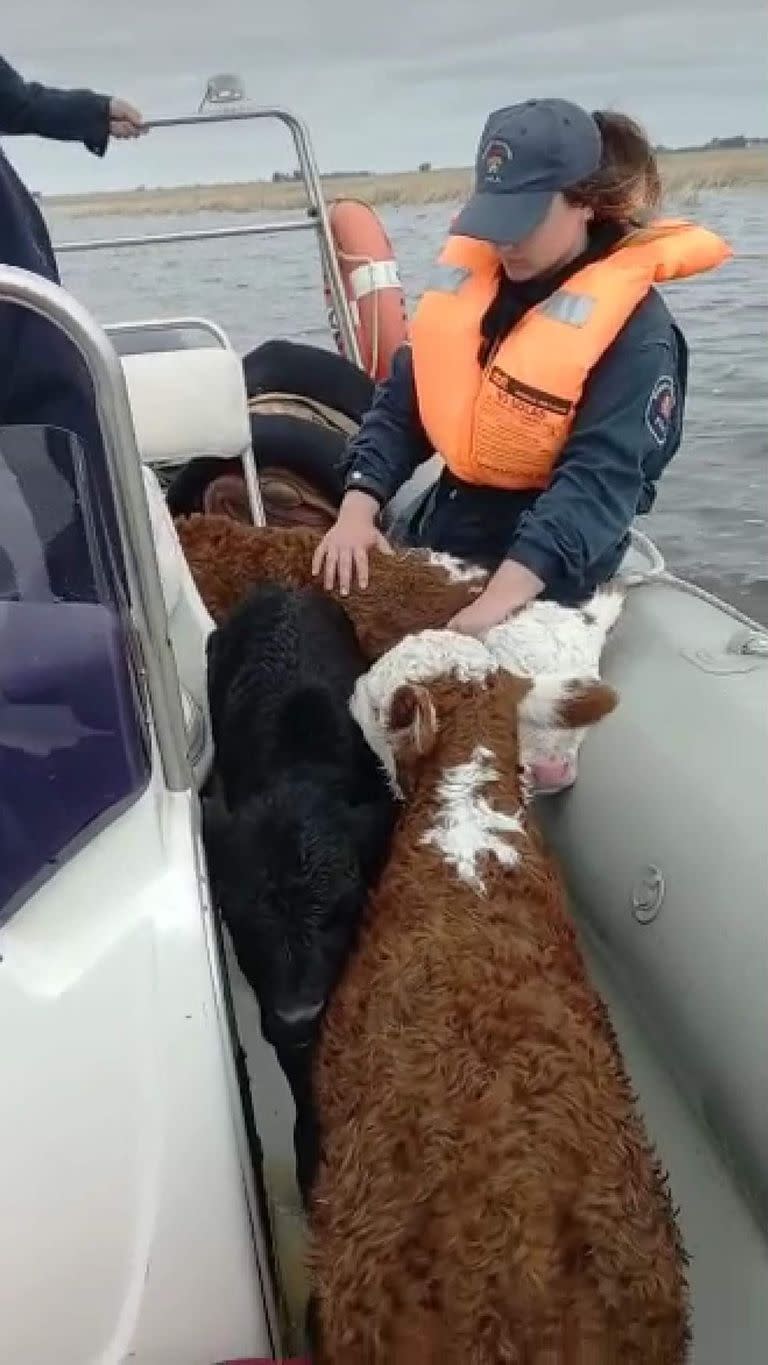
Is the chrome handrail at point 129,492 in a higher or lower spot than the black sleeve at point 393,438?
higher

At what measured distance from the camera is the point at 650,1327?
3.06ft

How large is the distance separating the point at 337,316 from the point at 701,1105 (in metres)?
2.18

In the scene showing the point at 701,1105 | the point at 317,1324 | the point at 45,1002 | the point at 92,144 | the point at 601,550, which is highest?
the point at 92,144

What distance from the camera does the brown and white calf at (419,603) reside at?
144 cm

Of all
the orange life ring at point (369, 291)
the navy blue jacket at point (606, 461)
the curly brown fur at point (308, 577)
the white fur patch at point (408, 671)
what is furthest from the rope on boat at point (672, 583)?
the orange life ring at point (369, 291)

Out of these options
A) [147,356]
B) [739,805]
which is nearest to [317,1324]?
[739,805]

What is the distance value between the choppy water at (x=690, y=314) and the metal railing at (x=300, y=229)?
44cm

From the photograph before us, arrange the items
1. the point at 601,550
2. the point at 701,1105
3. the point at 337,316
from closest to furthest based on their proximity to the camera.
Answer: the point at 701,1105 → the point at 601,550 → the point at 337,316

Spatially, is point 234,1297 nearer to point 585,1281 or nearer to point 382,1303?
point 382,1303

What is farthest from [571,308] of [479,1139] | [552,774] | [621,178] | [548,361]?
[479,1139]

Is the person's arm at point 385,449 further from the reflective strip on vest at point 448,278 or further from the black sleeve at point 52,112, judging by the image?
the black sleeve at point 52,112

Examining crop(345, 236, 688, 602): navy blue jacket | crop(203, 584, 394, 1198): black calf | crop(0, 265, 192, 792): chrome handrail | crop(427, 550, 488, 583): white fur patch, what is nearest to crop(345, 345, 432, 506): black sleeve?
crop(345, 236, 688, 602): navy blue jacket

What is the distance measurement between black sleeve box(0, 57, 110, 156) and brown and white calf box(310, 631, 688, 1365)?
1.38 metres

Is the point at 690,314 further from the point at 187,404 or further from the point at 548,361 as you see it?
the point at 548,361
